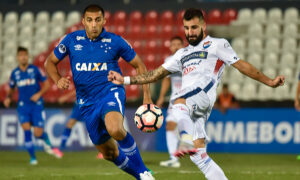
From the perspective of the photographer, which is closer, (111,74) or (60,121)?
(111,74)

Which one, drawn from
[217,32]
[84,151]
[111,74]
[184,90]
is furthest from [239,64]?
[217,32]

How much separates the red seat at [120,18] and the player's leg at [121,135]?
12.4 m

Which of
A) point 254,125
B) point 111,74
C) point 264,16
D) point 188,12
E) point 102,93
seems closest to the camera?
point 111,74

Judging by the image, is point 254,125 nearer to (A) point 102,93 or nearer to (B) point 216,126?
(B) point 216,126

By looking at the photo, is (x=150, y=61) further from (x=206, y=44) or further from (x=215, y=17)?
(x=206, y=44)

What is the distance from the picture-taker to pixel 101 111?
6.34 meters

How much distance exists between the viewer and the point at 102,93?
6.46 meters

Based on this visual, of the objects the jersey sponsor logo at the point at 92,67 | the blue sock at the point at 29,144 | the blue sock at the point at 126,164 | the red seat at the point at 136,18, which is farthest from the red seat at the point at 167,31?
the blue sock at the point at 126,164

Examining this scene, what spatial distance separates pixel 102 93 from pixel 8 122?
838 cm

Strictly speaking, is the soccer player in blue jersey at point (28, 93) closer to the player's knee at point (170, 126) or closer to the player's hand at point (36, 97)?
the player's hand at point (36, 97)

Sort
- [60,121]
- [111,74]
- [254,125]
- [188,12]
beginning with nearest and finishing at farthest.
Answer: [111,74] < [188,12] < [254,125] < [60,121]

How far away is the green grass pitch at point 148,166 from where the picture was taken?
312 inches

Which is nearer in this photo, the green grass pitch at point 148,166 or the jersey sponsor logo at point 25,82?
the green grass pitch at point 148,166

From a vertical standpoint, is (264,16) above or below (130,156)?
above
